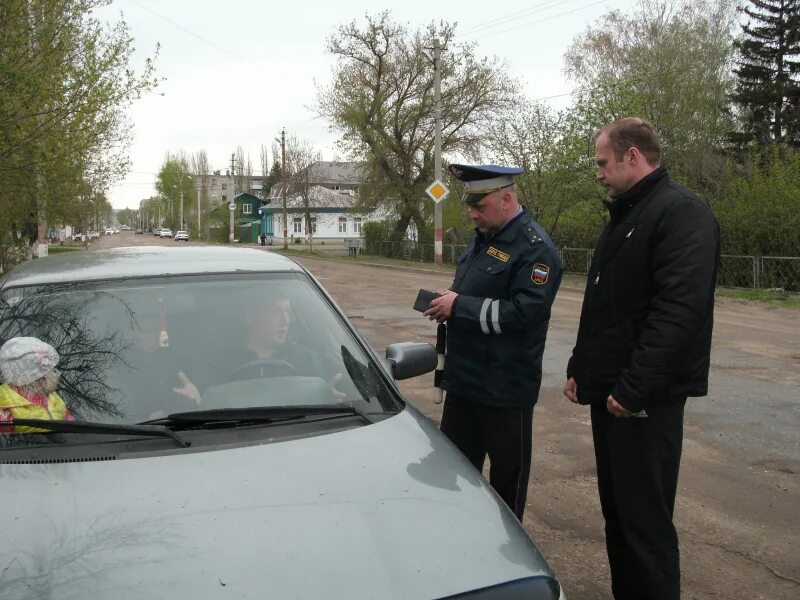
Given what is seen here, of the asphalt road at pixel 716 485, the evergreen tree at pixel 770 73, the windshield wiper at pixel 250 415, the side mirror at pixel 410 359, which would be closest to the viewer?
the windshield wiper at pixel 250 415

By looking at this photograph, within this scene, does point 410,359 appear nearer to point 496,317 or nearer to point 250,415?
point 496,317

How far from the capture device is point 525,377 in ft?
11.3

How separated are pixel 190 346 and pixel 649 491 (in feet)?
6.09

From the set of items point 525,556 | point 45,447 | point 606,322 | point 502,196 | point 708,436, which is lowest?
point 708,436

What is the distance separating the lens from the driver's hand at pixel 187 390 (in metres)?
2.66

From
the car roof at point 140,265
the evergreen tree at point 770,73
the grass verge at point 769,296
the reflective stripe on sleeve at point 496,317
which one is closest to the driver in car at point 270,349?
the car roof at point 140,265

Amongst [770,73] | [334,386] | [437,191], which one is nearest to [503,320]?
[334,386]

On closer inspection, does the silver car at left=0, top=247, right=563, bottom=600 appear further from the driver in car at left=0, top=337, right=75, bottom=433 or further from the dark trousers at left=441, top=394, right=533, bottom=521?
the dark trousers at left=441, top=394, right=533, bottom=521

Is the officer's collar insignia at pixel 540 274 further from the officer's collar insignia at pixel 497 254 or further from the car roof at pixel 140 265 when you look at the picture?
the car roof at pixel 140 265

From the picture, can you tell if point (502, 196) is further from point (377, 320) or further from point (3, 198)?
point (3, 198)

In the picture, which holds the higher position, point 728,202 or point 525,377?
point 728,202

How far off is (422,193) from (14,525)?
37433mm

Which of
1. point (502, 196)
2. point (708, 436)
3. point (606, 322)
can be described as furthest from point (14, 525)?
point (708, 436)

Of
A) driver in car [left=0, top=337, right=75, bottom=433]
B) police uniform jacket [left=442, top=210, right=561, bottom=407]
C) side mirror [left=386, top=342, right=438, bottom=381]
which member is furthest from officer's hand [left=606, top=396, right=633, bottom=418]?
driver in car [left=0, top=337, right=75, bottom=433]
